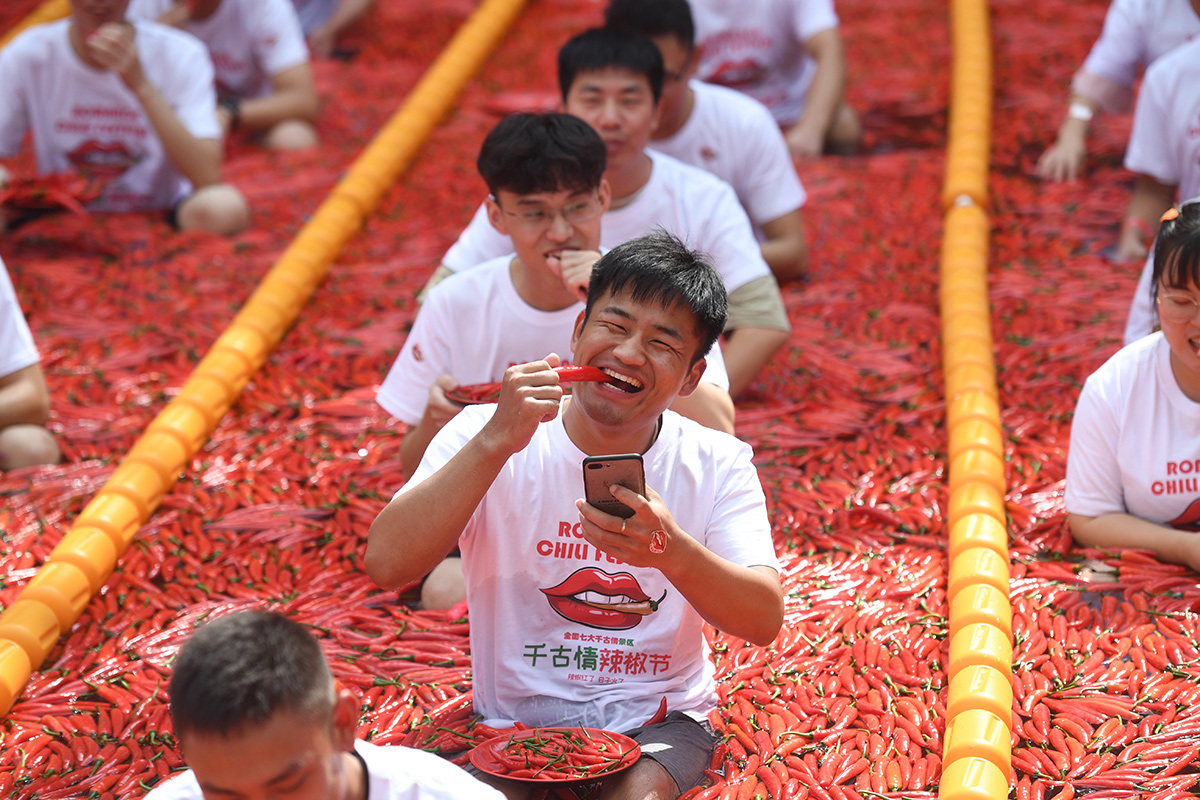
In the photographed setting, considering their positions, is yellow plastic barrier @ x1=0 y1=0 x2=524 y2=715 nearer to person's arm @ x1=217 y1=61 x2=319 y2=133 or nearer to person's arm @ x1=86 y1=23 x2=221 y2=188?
person's arm @ x1=217 y1=61 x2=319 y2=133

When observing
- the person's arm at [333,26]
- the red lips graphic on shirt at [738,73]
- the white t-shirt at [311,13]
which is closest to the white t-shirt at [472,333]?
the red lips graphic on shirt at [738,73]

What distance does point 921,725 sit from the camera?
310 centimetres

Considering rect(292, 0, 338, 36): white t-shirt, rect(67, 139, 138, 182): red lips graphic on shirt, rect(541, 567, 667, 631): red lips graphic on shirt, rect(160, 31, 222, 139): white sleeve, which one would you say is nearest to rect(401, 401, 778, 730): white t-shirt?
rect(541, 567, 667, 631): red lips graphic on shirt

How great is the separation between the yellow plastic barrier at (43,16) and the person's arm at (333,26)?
156cm

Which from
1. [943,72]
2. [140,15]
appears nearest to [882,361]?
[943,72]

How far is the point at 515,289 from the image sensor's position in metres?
3.65

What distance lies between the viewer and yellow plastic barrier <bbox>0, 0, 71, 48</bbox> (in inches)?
299

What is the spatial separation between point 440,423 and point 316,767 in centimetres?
165

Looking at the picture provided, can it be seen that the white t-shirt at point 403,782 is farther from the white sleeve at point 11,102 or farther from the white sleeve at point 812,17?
the white sleeve at point 812,17

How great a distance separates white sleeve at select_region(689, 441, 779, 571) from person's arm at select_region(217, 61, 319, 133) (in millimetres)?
5136

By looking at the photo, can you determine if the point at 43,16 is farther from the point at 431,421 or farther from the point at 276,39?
the point at 431,421

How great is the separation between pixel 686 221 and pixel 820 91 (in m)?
2.64

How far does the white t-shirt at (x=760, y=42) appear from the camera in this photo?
6680 mm

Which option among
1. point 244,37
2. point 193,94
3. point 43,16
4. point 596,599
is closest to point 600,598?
point 596,599
